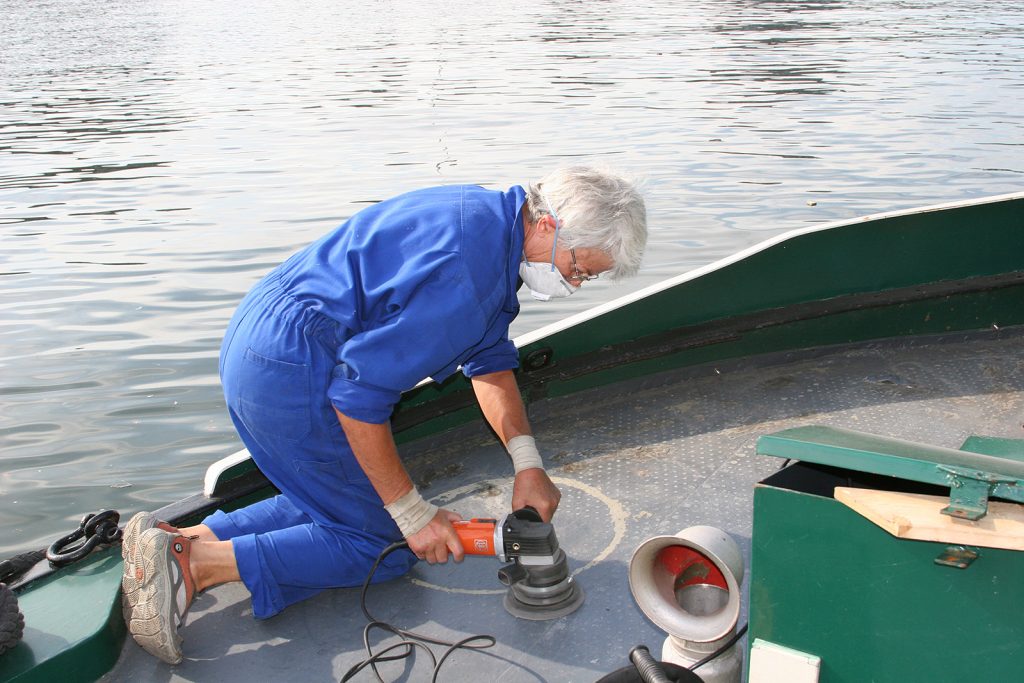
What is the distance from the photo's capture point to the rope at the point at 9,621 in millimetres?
2172

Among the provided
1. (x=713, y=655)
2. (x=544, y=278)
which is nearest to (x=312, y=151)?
(x=544, y=278)

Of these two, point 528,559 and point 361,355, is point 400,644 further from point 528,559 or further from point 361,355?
point 361,355

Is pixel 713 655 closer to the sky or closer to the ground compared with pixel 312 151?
closer to the sky

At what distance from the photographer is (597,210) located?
2.26 meters

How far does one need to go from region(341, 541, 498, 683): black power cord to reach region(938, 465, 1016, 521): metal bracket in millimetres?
1296

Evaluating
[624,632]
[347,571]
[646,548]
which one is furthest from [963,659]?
[347,571]

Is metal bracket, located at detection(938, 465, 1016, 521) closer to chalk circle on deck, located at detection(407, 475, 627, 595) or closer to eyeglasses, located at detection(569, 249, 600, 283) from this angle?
eyeglasses, located at detection(569, 249, 600, 283)

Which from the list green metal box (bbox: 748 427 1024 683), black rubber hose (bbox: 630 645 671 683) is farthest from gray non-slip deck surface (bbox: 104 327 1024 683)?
green metal box (bbox: 748 427 1024 683)

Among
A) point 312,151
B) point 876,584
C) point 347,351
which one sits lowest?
point 312,151

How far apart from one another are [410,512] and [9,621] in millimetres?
942

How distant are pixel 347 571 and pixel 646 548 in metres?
0.95

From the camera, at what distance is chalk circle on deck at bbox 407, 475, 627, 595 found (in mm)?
2736

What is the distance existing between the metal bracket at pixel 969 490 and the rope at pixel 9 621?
199 cm

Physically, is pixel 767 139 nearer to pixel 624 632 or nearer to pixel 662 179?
pixel 662 179
